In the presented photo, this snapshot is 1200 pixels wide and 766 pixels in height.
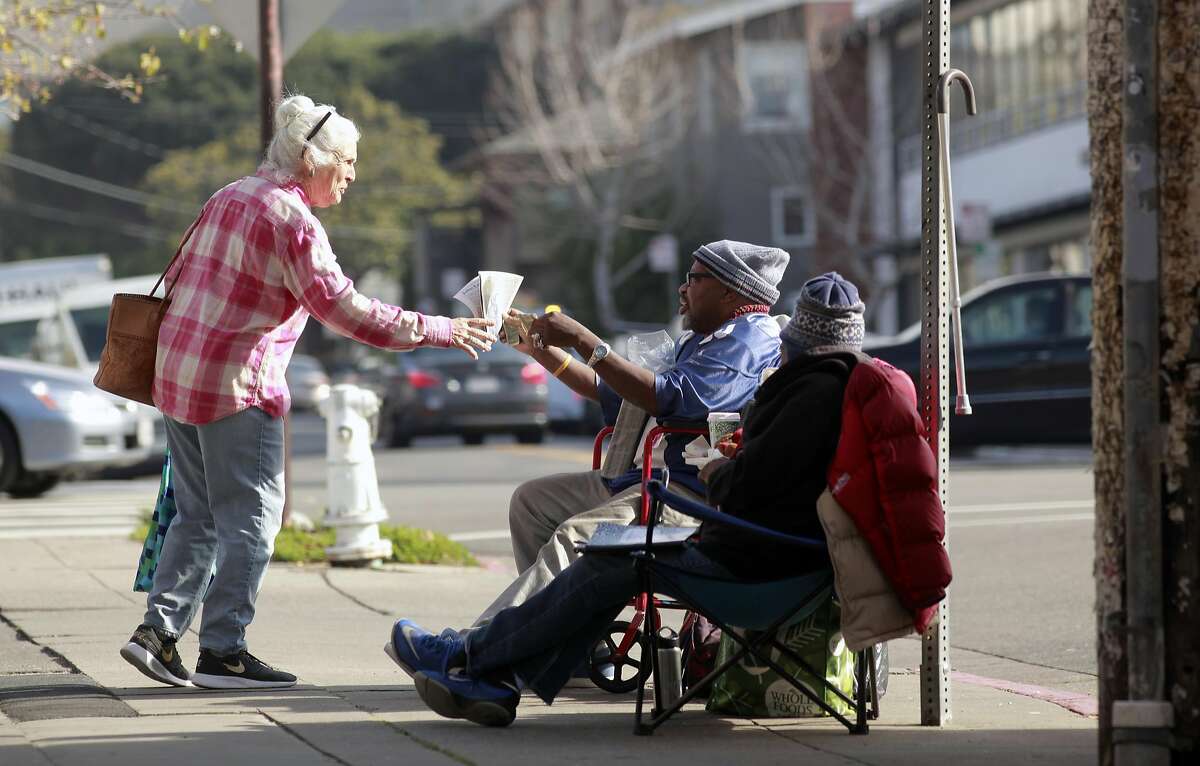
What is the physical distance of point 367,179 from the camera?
6431 centimetres

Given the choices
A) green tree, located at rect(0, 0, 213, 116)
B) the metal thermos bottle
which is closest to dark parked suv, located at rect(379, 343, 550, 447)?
green tree, located at rect(0, 0, 213, 116)

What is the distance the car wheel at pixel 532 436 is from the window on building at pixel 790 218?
23.1 m

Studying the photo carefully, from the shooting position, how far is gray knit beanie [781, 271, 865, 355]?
5.45 metres

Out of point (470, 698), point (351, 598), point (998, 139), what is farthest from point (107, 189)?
point (470, 698)

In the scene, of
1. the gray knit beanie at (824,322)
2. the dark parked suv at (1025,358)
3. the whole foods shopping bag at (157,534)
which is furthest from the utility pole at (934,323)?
the dark parked suv at (1025,358)

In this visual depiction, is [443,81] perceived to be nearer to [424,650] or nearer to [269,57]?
[269,57]

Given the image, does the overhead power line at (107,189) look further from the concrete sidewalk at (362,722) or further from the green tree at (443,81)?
the concrete sidewalk at (362,722)

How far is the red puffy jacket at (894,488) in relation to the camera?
516cm

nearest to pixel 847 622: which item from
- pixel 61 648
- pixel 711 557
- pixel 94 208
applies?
pixel 711 557

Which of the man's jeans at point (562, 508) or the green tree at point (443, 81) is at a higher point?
the green tree at point (443, 81)

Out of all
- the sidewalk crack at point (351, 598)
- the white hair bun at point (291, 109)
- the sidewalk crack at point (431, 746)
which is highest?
the white hair bun at point (291, 109)

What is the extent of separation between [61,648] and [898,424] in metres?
3.54

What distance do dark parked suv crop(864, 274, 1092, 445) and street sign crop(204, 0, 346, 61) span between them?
29.1 ft

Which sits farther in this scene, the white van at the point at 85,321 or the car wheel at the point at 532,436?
the car wheel at the point at 532,436
